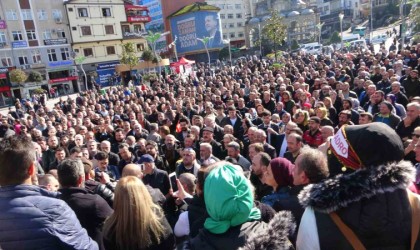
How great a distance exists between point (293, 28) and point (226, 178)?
8311cm

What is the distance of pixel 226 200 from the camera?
1.91 metres

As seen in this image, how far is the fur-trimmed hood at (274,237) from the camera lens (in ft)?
5.86

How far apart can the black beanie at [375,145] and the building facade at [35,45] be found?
145 ft

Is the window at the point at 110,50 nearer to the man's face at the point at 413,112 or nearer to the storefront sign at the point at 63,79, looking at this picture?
the storefront sign at the point at 63,79

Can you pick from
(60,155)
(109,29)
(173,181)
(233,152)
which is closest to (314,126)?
(233,152)

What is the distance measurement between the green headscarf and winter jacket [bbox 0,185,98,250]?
101 cm

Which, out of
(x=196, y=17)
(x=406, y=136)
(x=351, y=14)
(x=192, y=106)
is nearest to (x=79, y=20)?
(x=196, y=17)

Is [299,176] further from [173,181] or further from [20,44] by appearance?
[20,44]

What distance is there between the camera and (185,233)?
2.93 metres

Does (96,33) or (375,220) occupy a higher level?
(96,33)

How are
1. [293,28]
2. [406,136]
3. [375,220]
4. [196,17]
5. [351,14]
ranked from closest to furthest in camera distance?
[375,220] → [406,136] → [196,17] → [293,28] → [351,14]

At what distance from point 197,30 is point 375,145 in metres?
60.9

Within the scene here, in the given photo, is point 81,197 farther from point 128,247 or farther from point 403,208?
point 403,208

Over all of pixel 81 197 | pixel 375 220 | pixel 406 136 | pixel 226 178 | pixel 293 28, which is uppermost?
pixel 293 28
